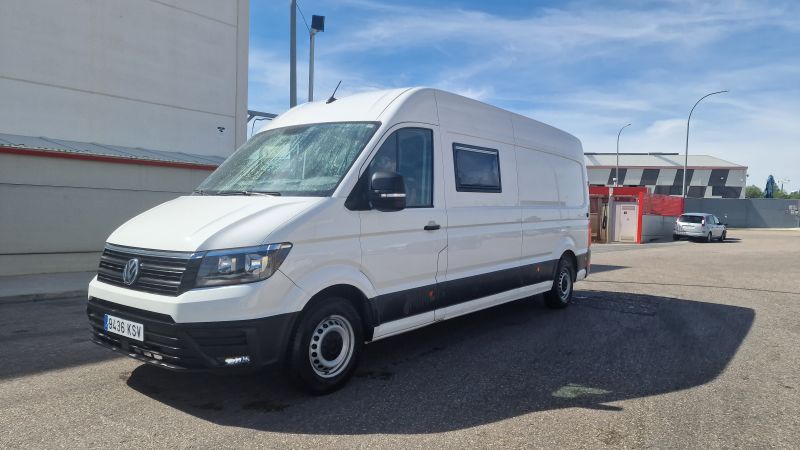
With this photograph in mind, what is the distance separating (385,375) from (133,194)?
10148 millimetres

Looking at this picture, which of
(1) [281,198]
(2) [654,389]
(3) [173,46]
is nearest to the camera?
(1) [281,198]

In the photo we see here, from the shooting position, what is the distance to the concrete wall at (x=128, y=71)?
12.6 metres

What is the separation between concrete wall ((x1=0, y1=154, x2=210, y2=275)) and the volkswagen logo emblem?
9.01 m

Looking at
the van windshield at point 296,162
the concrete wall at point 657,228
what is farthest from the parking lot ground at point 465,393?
the concrete wall at point 657,228

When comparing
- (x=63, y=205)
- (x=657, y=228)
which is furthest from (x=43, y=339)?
(x=657, y=228)

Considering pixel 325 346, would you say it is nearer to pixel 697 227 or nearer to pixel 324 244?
pixel 324 244

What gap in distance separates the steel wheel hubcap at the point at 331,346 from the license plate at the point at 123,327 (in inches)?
46.0

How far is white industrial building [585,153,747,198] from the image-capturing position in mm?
69500

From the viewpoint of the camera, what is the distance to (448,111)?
5.52 metres

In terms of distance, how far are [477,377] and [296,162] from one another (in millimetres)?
2385

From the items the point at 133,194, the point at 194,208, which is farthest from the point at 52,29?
the point at 194,208

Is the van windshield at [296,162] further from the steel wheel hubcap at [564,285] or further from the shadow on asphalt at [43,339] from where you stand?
the steel wheel hubcap at [564,285]

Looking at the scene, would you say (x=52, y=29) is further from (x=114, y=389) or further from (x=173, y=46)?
(x=114, y=389)

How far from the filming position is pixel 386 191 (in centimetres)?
428
